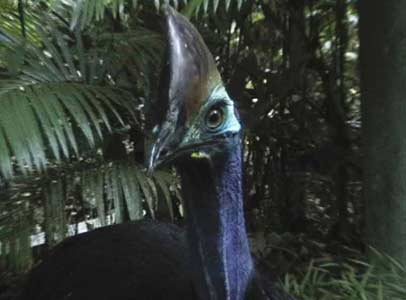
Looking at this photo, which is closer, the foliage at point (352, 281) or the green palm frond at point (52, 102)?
the green palm frond at point (52, 102)

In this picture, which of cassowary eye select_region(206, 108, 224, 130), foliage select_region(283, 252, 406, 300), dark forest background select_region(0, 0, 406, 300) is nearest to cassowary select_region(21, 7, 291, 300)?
cassowary eye select_region(206, 108, 224, 130)

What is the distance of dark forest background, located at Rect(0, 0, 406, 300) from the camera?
2.58 m

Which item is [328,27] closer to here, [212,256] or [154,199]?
[154,199]

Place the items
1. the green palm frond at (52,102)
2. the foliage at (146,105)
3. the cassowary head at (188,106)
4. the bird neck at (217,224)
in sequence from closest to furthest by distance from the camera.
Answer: the cassowary head at (188,106), the bird neck at (217,224), the green palm frond at (52,102), the foliage at (146,105)

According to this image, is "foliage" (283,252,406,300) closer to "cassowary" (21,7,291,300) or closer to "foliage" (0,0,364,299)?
"foliage" (0,0,364,299)

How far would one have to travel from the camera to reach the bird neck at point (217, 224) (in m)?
1.60

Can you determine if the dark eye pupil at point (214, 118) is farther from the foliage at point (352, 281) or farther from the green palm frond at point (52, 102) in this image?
the foliage at point (352, 281)

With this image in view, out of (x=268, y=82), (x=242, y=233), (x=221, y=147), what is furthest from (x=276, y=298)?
(x=268, y=82)

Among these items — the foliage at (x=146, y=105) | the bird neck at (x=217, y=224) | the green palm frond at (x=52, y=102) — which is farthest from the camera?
the foliage at (x=146, y=105)

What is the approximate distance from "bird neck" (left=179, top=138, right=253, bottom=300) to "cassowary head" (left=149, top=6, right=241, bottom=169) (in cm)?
5

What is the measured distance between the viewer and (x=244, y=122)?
306 cm

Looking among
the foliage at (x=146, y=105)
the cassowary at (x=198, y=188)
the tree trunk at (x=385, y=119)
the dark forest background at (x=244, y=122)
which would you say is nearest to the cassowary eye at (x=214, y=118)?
the cassowary at (x=198, y=188)

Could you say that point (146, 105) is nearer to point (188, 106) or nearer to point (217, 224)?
point (217, 224)

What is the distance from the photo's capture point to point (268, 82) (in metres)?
3.46
